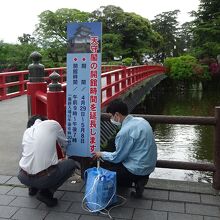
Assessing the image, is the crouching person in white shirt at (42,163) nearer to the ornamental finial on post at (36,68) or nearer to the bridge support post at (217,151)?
the ornamental finial on post at (36,68)

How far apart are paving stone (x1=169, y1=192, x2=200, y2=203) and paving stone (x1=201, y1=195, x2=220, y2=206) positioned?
7 cm

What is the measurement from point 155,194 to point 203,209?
614 millimetres

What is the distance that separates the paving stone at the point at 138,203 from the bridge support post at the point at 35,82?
6.18 feet

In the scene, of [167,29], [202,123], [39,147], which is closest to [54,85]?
[39,147]

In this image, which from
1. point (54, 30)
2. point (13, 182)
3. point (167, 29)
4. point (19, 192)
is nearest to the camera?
point (19, 192)

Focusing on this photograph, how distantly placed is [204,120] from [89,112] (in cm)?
135

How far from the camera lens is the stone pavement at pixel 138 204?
374 centimetres

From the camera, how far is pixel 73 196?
4238 millimetres

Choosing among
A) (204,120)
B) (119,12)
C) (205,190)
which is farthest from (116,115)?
(119,12)

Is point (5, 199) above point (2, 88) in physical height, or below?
below

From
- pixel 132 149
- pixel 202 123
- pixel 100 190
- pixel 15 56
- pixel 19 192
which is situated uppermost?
pixel 202 123

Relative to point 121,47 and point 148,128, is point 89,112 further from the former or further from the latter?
point 121,47

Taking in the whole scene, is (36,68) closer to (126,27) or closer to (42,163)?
(42,163)

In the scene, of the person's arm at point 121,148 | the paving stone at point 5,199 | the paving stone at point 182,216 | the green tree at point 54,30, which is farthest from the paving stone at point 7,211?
the green tree at point 54,30
